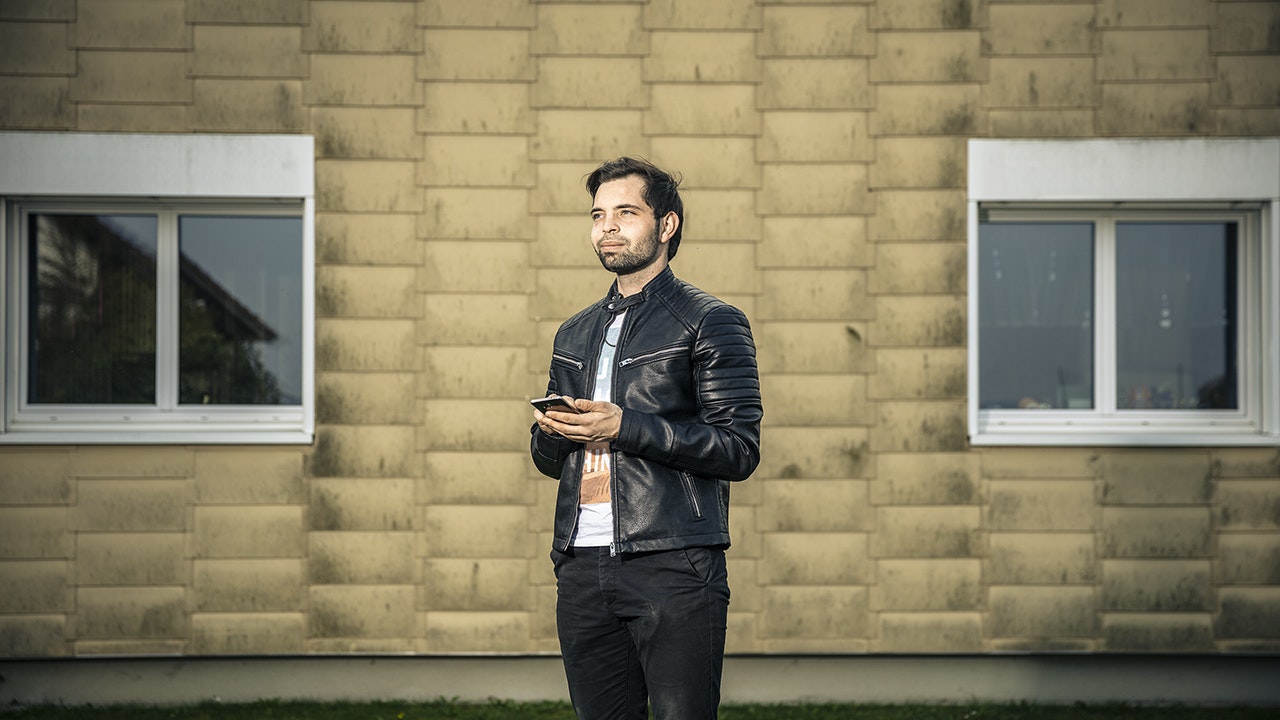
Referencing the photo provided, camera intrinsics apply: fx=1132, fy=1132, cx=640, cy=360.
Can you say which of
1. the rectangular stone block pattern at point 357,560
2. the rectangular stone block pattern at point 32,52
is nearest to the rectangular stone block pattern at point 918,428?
the rectangular stone block pattern at point 357,560

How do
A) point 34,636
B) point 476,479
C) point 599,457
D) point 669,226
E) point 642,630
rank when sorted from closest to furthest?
point 642,630, point 599,457, point 669,226, point 34,636, point 476,479

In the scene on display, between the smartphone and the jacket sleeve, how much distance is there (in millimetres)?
134

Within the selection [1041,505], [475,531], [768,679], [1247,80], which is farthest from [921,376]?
[475,531]

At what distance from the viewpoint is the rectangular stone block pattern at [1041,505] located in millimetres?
5609

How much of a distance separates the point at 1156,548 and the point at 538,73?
3.86 m

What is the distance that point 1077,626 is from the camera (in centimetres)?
561

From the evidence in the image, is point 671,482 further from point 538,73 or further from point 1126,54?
point 1126,54

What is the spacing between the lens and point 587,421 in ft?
8.51

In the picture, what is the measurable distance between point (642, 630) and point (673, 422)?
50 cm

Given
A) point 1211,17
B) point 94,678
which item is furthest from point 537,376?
point 1211,17

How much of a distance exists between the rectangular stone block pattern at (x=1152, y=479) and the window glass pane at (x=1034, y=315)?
36 cm

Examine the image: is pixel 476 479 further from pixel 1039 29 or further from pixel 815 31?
pixel 1039 29

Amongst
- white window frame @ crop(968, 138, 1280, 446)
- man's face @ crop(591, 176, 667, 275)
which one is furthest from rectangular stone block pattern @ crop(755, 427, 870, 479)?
man's face @ crop(591, 176, 667, 275)

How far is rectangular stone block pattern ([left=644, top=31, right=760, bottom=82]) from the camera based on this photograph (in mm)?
5594
